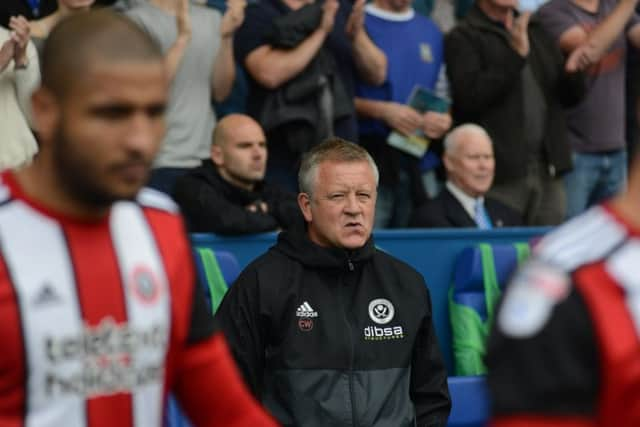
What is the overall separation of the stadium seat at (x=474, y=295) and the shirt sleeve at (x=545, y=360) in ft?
16.0

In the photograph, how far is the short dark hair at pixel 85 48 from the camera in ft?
10.0

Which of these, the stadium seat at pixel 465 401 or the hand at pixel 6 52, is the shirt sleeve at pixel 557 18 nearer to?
the stadium seat at pixel 465 401

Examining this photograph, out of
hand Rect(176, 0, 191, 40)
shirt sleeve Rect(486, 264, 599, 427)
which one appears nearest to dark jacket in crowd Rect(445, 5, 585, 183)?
hand Rect(176, 0, 191, 40)

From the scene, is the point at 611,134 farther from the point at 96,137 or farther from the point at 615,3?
the point at 96,137

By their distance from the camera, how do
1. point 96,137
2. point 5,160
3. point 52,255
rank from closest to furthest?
point 96,137 < point 52,255 < point 5,160

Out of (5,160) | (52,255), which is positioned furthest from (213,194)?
(52,255)

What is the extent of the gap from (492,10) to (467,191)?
1280mm

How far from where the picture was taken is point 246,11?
331 inches

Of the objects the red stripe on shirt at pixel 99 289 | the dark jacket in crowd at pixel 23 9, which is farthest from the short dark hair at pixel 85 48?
the dark jacket in crowd at pixel 23 9

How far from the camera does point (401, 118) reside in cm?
859

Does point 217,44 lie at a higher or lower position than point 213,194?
higher

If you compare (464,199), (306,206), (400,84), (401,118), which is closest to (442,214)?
(464,199)

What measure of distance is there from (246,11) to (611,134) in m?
2.56

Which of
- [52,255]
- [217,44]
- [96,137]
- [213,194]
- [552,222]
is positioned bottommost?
[552,222]
